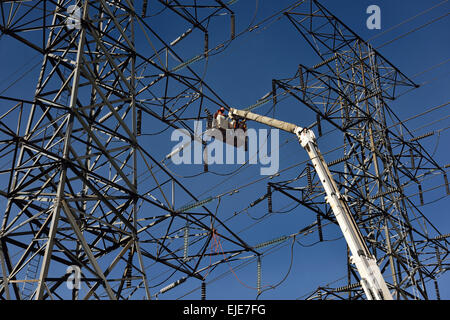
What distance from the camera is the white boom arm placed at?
10.9 meters

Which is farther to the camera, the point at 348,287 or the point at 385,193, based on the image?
the point at 385,193

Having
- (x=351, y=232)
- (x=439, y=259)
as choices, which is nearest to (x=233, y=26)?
(x=439, y=259)

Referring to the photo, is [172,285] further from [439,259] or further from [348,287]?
[439,259]

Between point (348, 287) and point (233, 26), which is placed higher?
point (233, 26)

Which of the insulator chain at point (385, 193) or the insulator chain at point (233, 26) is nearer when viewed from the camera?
the insulator chain at point (385, 193)

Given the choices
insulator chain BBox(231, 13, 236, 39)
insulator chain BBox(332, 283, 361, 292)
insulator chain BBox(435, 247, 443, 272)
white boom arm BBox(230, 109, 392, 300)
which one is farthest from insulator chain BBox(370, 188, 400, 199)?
white boom arm BBox(230, 109, 392, 300)

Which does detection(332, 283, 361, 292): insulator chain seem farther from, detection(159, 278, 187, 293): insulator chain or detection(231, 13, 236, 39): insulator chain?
detection(231, 13, 236, 39): insulator chain

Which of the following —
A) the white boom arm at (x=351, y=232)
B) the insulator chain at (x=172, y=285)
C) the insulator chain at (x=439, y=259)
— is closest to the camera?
the white boom arm at (x=351, y=232)

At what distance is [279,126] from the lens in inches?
599

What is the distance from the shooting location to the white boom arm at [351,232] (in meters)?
10.9

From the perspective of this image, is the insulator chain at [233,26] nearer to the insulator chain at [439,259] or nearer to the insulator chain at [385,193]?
the insulator chain at [385,193]

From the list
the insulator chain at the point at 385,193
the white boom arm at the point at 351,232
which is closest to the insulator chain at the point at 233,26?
the insulator chain at the point at 385,193

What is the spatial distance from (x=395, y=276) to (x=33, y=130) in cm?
1155

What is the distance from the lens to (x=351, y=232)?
1157cm
